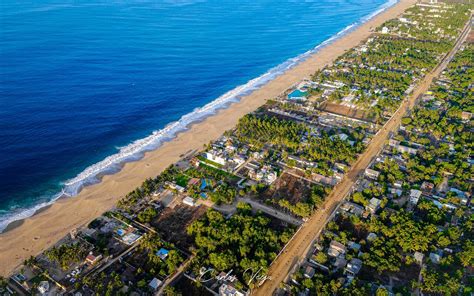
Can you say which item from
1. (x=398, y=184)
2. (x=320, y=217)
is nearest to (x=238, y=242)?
(x=320, y=217)

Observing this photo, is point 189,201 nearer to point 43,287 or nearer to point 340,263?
point 43,287

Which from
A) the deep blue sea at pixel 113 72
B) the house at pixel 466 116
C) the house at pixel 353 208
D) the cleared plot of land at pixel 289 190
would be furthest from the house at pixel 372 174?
the deep blue sea at pixel 113 72

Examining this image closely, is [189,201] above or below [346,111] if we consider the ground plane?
above

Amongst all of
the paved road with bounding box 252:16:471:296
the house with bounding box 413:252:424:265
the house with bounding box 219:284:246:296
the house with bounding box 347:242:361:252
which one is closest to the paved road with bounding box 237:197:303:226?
the paved road with bounding box 252:16:471:296

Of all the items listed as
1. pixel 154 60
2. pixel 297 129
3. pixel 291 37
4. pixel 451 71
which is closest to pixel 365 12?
pixel 291 37

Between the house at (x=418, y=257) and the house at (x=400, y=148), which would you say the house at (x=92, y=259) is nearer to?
the house at (x=418, y=257)

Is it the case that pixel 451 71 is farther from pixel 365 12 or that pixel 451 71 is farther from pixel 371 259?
pixel 365 12

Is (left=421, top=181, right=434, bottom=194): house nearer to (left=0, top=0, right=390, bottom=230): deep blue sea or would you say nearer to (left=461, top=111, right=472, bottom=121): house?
(left=461, top=111, right=472, bottom=121): house
